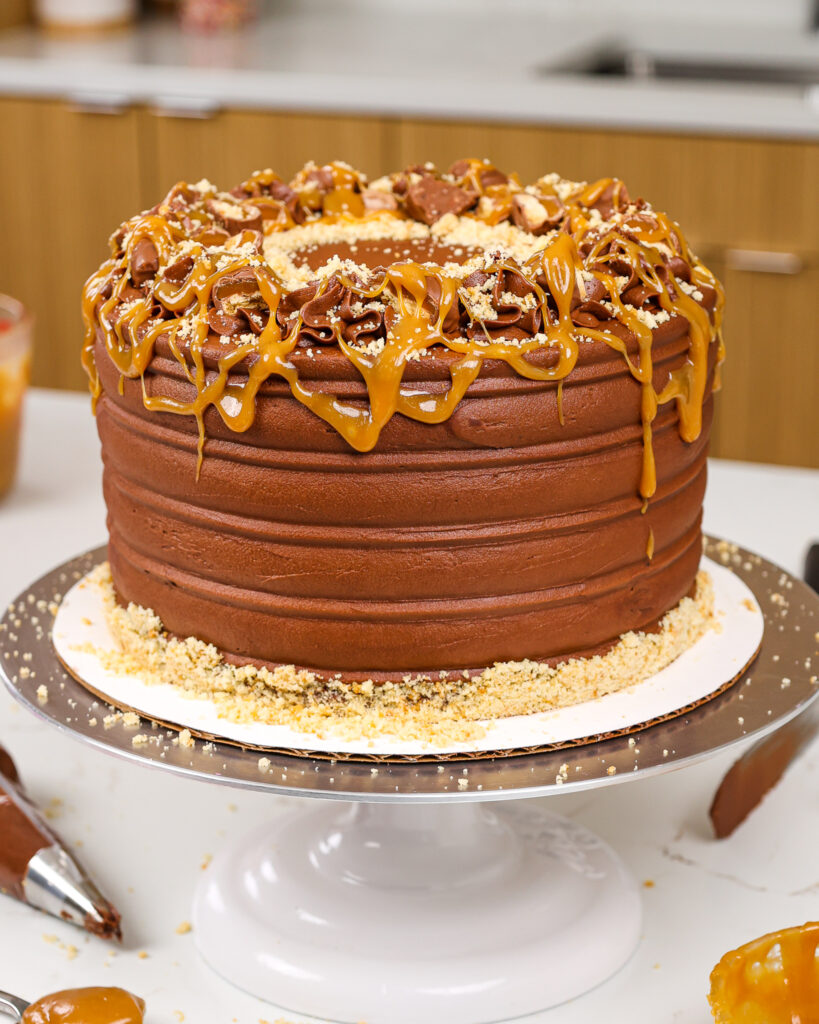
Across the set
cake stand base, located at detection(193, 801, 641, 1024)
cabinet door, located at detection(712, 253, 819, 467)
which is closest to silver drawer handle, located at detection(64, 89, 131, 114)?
cabinet door, located at detection(712, 253, 819, 467)

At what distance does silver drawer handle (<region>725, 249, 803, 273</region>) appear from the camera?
9.57 feet

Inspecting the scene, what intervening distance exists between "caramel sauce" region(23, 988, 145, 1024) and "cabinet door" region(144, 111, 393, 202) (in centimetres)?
238

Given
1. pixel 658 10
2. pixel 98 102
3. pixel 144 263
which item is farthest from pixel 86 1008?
pixel 658 10

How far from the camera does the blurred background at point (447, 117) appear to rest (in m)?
2.92

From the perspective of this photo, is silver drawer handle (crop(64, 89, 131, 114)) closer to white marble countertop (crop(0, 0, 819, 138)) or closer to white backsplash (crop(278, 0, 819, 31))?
white marble countertop (crop(0, 0, 819, 138))

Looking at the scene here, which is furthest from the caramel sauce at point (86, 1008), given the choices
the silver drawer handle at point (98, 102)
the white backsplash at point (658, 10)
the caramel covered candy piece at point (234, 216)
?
the white backsplash at point (658, 10)

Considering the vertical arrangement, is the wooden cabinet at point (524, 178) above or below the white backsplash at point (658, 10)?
below

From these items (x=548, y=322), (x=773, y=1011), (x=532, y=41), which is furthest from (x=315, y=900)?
(x=532, y=41)

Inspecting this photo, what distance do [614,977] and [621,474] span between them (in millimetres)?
409

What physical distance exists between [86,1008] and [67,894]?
0.17m

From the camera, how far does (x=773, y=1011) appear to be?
38.1 inches

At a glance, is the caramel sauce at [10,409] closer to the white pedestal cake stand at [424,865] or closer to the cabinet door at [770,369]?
the white pedestal cake stand at [424,865]

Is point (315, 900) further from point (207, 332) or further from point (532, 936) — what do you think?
point (207, 332)

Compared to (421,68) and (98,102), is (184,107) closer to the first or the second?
(98,102)
